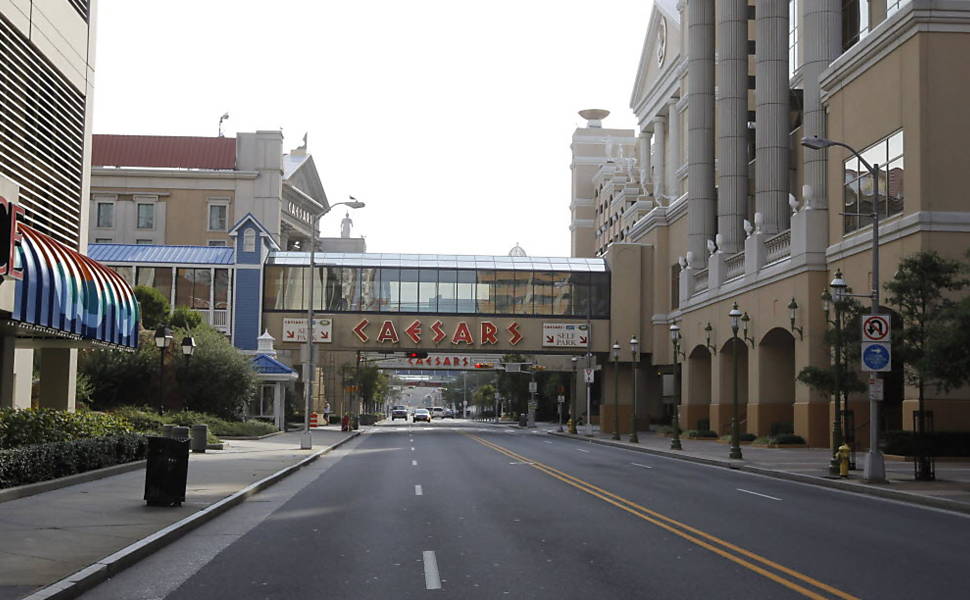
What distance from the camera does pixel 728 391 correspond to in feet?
169

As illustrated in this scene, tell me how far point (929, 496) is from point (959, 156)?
16.4m

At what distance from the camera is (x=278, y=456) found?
106 ft

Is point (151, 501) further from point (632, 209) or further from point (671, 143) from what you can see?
point (632, 209)

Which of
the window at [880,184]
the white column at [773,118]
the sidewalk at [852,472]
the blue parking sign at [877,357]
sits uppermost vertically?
the white column at [773,118]

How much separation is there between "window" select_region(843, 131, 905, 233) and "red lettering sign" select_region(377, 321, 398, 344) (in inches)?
1365

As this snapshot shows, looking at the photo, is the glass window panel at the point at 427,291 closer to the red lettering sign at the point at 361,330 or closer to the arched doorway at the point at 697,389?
the red lettering sign at the point at 361,330

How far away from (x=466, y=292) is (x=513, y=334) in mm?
4201

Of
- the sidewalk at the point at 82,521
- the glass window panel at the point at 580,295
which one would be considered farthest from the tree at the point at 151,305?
the sidewalk at the point at 82,521

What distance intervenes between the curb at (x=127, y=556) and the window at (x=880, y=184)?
2387 centimetres

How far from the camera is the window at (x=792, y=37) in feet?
165

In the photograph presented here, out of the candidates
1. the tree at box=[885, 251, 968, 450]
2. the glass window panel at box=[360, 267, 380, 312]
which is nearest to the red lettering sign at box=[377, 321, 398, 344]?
the glass window panel at box=[360, 267, 380, 312]

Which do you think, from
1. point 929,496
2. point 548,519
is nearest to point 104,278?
point 548,519

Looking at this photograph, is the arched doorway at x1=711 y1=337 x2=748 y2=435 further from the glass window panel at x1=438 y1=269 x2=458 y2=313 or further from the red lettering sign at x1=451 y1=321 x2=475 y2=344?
the glass window panel at x1=438 y1=269 x2=458 y2=313

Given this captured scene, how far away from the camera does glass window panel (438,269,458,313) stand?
67.9 m
